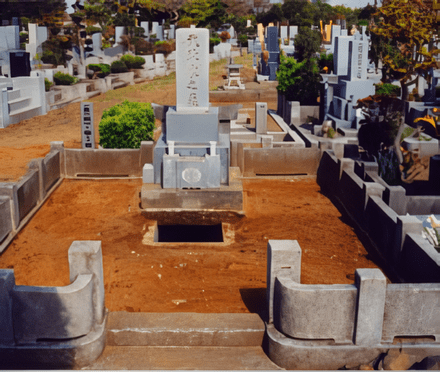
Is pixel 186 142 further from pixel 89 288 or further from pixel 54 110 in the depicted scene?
pixel 54 110

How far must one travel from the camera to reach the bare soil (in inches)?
316

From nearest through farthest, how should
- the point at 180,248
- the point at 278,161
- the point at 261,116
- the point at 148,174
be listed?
the point at 180,248, the point at 148,174, the point at 278,161, the point at 261,116

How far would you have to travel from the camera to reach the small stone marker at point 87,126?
1523 cm

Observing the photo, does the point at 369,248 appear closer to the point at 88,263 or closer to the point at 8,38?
the point at 88,263

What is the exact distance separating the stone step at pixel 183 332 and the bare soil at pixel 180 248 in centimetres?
89

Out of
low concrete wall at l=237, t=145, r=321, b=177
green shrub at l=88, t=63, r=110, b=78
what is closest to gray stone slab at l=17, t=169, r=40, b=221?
low concrete wall at l=237, t=145, r=321, b=177

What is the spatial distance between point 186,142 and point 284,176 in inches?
136

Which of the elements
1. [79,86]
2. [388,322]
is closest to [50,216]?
[388,322]

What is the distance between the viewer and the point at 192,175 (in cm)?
1188

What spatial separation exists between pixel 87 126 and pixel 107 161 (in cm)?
167

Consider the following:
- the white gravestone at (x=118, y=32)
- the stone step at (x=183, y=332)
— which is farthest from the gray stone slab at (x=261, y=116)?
the white gravestone at (x=118, y=32)

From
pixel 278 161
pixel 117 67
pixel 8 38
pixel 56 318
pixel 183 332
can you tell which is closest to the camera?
pixel 56 318

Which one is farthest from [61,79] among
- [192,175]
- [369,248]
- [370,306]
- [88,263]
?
[370,306]

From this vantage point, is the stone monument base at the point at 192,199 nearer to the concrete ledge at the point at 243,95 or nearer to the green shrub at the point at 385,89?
the green shrub at the point at 385,89
